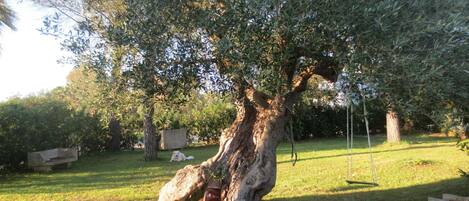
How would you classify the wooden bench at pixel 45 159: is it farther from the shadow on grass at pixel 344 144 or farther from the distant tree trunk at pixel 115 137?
the shadow on grass at pixel 344 144

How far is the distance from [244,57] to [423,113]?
74.0 inches

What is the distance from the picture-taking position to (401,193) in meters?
8.44

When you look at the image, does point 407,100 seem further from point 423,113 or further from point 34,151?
point 34,151

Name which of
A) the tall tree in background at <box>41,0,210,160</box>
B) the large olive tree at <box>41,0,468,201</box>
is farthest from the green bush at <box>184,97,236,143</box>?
the tall tree in background at <box>41,0,210,160</box>

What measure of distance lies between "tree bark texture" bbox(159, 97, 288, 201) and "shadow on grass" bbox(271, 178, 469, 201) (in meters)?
1.53

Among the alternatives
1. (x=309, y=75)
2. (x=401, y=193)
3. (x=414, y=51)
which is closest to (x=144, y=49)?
(x=309, y=75)

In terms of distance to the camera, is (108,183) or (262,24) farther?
(108,183)

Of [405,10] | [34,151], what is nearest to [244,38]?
[405,10]

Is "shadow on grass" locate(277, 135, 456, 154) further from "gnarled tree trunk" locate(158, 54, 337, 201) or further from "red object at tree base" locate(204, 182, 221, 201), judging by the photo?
"red object at tree base" locate(204, 182, 221, 201)

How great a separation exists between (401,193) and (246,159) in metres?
3.06

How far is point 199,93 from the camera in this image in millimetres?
6484

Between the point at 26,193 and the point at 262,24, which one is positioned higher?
the point at 262,24

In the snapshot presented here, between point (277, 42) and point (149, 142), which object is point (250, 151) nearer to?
point (277, 42)

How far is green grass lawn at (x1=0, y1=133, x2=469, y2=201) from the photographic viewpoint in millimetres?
8641
